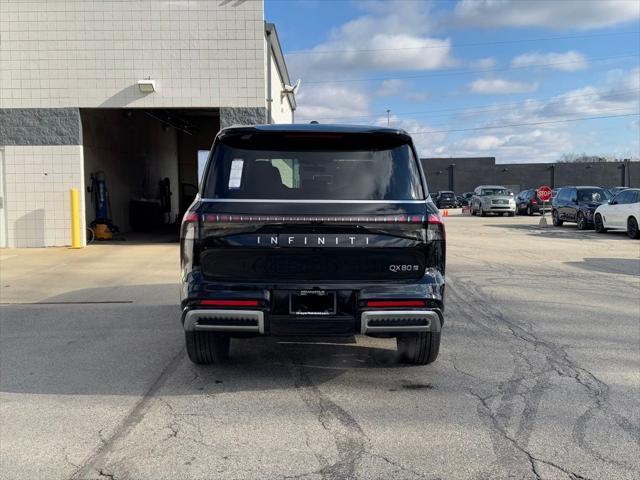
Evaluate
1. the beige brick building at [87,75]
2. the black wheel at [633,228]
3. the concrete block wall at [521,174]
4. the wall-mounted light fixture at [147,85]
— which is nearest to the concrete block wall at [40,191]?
the beige brick building at [87,75]

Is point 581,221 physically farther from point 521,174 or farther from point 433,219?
point 521,174

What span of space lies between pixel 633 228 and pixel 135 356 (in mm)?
16902

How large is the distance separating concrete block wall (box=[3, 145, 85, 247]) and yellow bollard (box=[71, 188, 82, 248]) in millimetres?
238

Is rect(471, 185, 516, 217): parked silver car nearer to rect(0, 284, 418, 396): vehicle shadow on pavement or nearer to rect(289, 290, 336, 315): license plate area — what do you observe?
rect(0, 284, 418, 396): vehicle shadow on pavement

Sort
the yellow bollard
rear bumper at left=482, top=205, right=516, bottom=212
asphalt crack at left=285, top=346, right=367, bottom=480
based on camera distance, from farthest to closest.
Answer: rear bumper at left=482, top=205, right=516, bottom=212, the yellow bollard, asphalt crack at left=285, top=346, right=367, bottom=480

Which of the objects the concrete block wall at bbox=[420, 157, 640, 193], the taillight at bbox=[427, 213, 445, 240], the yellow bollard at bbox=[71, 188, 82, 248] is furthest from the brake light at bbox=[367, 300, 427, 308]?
the concrete block wall at bbox=[420, 157, 640, 193]

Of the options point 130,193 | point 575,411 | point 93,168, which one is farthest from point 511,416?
point 130,193

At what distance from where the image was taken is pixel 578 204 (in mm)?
22766

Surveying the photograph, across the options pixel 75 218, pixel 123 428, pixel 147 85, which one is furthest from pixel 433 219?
pixel 75 218

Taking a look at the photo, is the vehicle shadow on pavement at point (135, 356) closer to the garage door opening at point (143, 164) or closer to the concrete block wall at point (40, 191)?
the concrete block wall at point (40, 191)

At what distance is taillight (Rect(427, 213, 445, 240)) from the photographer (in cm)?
442

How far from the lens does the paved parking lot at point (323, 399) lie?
3.57 m

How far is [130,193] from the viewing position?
22047 mm

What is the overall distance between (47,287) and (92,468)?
23.3ft
